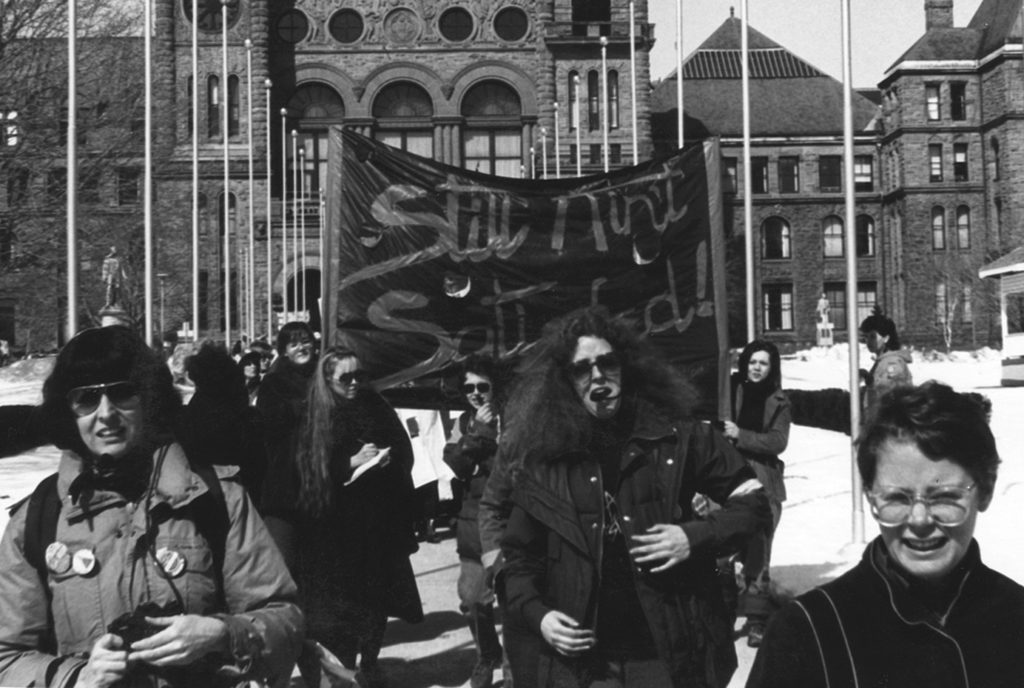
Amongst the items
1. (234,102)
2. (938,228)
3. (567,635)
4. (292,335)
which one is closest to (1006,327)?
(292,335)

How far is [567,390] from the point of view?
426cm

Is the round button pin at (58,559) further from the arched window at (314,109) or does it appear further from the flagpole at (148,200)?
the arched window at (314,109)

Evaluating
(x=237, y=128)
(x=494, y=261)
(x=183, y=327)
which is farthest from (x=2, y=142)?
(x=237, y=128)

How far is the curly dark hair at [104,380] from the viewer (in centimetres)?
326

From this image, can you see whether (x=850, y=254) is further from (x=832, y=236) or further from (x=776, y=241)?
(x=832, y=236)

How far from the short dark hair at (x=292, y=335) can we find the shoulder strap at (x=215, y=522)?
5.58 metres

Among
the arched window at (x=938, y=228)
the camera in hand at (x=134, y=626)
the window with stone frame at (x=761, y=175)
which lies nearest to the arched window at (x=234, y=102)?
the window with stone frame at (x=761, y=175)

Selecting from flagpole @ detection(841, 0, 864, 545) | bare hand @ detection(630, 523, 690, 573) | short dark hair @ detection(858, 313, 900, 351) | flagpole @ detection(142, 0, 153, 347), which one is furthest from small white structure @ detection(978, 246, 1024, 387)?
bare hand @ detection(630, 523, 690, 573)

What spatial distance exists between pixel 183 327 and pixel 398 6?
21064mm

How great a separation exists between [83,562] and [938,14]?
250 feet

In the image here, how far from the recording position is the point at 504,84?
6850 cm

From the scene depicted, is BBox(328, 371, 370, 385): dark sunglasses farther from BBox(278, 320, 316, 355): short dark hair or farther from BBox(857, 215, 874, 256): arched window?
BBox(857, 215, 874, 256): arched window

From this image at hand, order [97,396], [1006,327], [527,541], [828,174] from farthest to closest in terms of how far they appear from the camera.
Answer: [828,174] < [1006,327] < [527,541] < [97,396]

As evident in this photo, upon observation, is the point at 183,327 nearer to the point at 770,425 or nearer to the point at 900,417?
the point at 770,425
